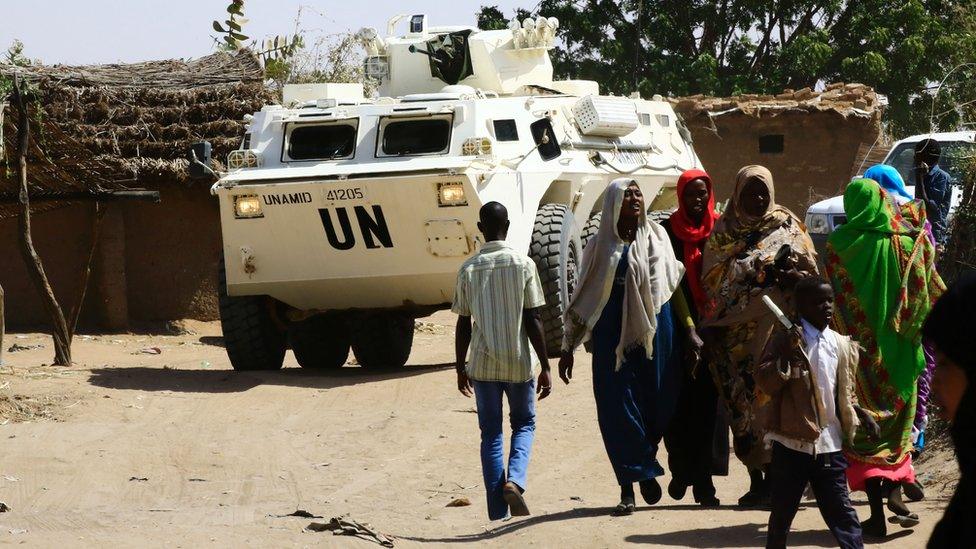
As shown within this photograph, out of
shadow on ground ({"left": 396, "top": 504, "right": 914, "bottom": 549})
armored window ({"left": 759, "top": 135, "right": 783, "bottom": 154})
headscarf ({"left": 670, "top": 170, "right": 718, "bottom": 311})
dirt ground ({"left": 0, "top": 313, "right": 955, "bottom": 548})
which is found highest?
headscarf ({"left": 670, "top": 170, "right": 718, "bottom": 311})

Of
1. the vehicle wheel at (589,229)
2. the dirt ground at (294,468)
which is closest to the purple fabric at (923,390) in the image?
the dirt ground at (294,468)

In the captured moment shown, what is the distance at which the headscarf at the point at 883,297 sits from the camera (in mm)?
6266

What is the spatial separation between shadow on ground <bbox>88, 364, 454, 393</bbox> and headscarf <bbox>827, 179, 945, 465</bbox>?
5384 millimetres

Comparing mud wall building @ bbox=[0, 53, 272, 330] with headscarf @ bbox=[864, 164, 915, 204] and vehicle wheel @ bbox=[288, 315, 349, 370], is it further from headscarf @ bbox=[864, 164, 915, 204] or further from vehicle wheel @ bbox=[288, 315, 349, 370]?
headscarf @ bbox=[864, 164, 915, 204]

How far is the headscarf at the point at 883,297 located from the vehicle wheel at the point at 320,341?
278 inches

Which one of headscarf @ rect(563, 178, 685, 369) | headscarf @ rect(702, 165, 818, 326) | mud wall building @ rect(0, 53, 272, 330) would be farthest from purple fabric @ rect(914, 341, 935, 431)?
mud wall building @ rect(0, 53, 272, 330)

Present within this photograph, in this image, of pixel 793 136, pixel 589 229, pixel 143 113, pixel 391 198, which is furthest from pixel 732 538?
pixel 793 136

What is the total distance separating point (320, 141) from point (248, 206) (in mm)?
960

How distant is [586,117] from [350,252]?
264cm

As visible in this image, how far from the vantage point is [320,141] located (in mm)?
11719

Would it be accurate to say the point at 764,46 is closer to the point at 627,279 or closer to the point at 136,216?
the point at 136,216

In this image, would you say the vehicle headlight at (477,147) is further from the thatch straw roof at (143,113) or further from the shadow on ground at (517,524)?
the thatch straw roof at (143,113)

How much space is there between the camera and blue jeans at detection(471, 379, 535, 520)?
6520mm

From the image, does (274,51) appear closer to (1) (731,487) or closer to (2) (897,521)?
(1) (731,487)
